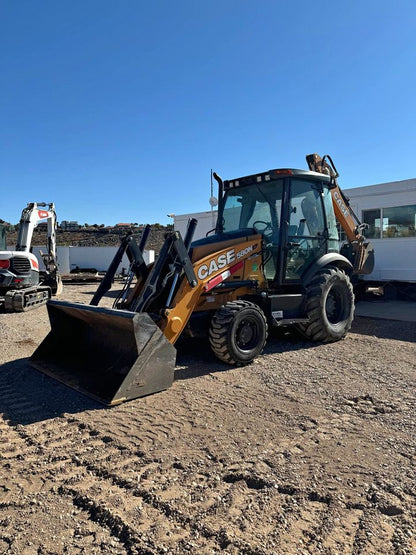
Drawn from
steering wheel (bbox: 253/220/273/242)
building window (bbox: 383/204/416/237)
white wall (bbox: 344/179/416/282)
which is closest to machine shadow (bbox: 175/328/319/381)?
steering wheel (bbox: 253/220/273/242)

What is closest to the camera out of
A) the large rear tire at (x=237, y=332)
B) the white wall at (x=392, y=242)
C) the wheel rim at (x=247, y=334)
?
the large rear tire at (x=237, y=332)

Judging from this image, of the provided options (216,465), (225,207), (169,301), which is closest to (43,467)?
(216,465)

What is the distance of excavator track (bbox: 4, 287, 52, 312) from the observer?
34.9ft

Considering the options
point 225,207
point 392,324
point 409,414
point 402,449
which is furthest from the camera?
point 392,324

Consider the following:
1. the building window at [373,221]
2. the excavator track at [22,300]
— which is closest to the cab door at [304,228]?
the building window at [373,221]

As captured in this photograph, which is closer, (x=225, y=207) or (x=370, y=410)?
(x=370, y=410)

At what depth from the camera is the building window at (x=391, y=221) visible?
484 inches

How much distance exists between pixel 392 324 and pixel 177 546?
747cm

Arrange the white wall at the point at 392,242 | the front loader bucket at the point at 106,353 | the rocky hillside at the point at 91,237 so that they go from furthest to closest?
the rocky hillside at the point at 91,237 < the white wall at the point at 392,242 < the front loader bucket at the point at 106,353

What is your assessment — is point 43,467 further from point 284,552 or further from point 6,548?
point 284,552

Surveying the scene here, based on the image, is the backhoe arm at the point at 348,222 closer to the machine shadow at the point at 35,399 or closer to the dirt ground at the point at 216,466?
the dirt ground at the point at 216,466

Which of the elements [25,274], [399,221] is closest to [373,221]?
[399,221]

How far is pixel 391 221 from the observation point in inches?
503

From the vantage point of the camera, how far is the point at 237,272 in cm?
604
